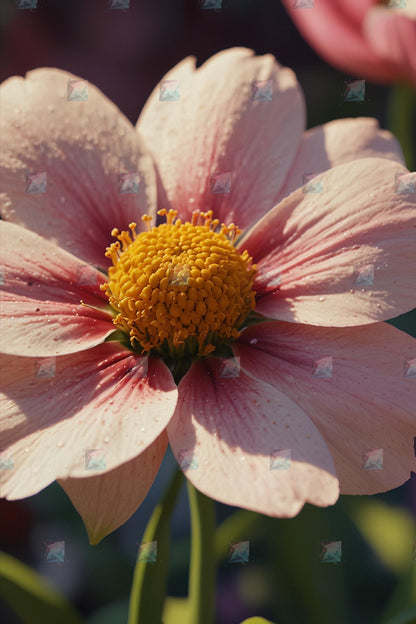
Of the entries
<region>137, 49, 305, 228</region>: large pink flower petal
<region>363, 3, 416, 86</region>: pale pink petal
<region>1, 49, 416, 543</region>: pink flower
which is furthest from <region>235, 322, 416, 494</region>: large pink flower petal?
<region>363, 3, 416, 86</region>: pale pink petal

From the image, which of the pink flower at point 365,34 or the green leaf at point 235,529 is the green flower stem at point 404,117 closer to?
the pink flower at point 365,34

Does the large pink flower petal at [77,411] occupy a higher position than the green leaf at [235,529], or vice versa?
the large pink flower petal at [77,411]

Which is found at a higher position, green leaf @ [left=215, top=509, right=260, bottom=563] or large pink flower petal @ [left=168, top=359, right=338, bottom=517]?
large pink flower petal @ [left=168, top=359, right=338, bottom=517]

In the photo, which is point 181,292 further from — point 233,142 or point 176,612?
point 176,612

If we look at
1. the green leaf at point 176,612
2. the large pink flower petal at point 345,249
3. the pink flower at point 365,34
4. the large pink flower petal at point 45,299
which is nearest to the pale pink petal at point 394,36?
the pink flower at point 365,34

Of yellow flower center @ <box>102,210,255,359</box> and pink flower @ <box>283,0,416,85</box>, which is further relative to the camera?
pink flower @ <box>283,0,416,85</box>

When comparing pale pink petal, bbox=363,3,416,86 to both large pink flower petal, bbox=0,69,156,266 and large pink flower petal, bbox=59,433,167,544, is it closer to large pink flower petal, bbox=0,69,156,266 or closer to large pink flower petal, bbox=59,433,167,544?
large pink flower petal, bbox=0,69,156,266
